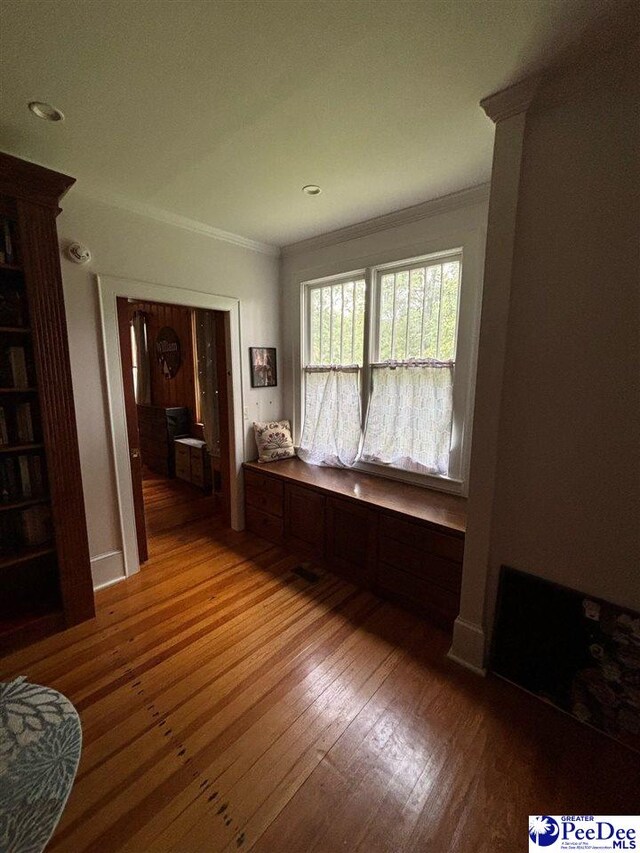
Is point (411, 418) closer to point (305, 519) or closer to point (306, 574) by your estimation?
point (305, 519)

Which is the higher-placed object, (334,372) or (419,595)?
(334,372)

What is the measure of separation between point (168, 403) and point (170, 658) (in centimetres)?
410

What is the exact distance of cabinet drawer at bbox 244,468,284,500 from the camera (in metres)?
2.96

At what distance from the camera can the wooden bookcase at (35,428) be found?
1.79 meters

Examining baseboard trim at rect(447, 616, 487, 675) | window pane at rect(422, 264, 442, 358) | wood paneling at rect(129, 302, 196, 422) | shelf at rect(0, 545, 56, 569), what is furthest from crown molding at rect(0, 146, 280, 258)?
baseboard trim at rect(447, 616, 487, 675)

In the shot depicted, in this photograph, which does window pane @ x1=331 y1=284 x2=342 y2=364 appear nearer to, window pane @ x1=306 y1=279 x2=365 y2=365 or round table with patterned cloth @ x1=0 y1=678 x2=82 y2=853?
window pane @ x1=306 y1=279 x2=365 y2=365

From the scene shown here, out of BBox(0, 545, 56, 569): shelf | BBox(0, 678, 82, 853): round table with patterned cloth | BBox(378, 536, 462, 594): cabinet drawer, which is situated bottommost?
BBox(0, 678, 82, 853): round table with patterned cloth

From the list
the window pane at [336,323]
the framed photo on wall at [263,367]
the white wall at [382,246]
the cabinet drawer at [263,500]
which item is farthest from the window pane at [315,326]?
the cabinet drawer at [263,500]

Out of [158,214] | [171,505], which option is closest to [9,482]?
[158,214]

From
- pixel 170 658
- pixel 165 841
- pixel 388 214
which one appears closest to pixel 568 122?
pixel 388 214

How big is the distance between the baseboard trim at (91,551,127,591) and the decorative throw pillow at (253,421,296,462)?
1367mm

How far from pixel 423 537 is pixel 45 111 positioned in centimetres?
283

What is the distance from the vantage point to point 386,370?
2.72 metres

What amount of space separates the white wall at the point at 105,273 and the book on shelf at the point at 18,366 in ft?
1.06
